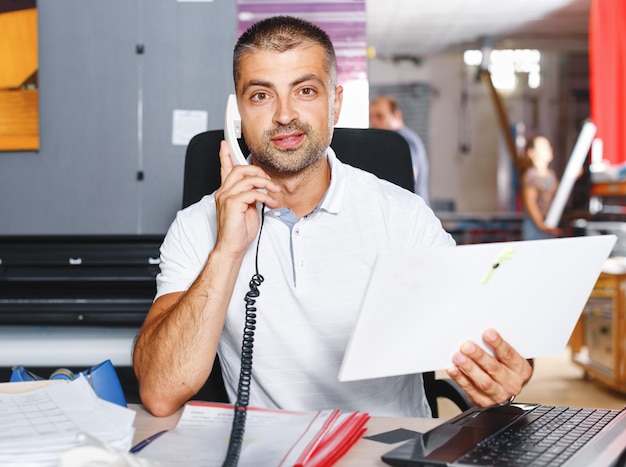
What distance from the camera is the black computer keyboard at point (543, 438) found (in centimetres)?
81

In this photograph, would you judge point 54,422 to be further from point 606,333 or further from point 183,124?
point 606,333

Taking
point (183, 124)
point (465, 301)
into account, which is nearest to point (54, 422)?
point (465, 301)

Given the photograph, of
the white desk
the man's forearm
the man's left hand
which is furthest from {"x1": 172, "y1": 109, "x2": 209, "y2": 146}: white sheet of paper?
the man's left hand

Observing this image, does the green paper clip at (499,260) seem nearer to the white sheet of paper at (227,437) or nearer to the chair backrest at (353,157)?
the white sheet of paper at (227,437)

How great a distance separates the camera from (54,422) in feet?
2.82

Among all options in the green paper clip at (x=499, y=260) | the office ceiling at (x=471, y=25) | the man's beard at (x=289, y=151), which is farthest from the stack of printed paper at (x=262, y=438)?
the office ceiling at (x=471, y=25)

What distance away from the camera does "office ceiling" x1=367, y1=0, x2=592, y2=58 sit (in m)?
7.73

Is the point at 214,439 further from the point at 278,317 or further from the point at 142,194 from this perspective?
the point at 142,194

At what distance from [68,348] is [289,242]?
39.9 inches

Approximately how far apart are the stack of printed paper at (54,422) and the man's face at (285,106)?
23.6 inches

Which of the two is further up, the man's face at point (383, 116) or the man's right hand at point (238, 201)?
the man's face at point (383, 116)

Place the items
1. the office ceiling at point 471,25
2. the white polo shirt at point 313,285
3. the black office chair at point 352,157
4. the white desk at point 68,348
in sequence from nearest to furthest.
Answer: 1. the white polo shirt at point 313,285
2. the black office chair at point 352,157
3. the white desk at point 68,348
4. the office ceiling at point 471,25

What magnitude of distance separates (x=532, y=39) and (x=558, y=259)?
9.25 metres

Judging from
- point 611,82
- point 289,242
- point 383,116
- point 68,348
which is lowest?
point 68,348
